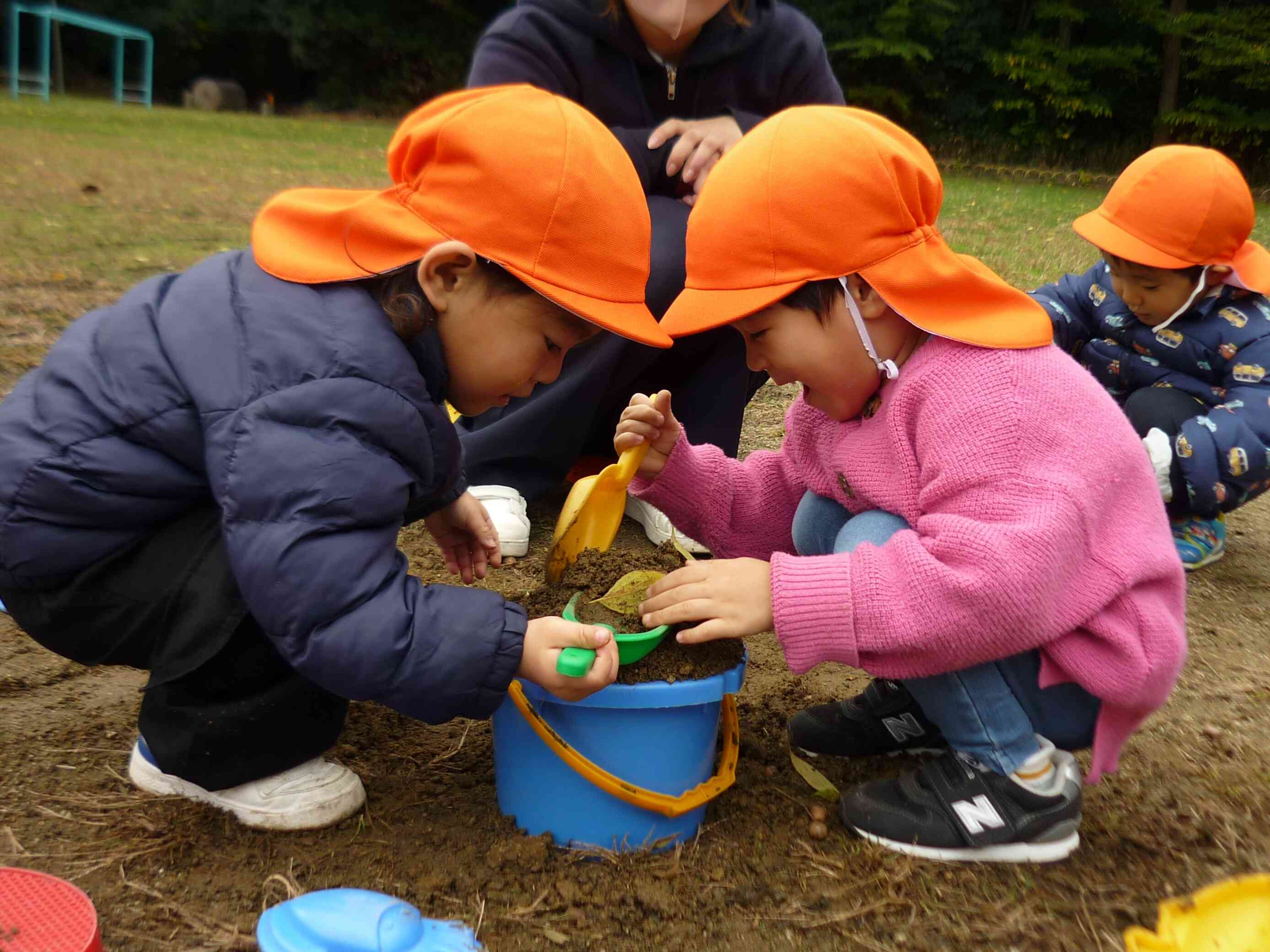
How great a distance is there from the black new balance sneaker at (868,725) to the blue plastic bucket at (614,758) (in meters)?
0.28

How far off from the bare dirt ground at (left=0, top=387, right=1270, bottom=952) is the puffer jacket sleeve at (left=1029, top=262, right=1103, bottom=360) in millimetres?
1608

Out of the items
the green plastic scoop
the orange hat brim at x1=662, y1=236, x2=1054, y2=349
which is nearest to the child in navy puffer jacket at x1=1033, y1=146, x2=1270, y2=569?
the orange hat brim at x1=662, y1=236, x2=1054, y2=349

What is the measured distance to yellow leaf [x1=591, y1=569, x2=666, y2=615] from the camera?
174cm

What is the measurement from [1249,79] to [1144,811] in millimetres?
17217

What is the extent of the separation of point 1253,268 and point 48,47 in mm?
26684

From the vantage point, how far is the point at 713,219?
5.66 ft

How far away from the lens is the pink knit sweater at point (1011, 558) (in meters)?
1.53

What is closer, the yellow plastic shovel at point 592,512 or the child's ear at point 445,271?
the child's ear at point 445,271

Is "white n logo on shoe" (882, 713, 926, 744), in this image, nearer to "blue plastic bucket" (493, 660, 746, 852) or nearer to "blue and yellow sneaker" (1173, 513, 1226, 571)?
"blue plastic bucket" (493, 660, 746, 852)

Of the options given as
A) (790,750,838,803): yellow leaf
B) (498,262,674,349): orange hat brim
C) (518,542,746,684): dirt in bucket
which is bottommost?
(790,750,838,803): yellow leaf

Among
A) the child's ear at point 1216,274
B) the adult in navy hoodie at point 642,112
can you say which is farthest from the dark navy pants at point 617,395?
the child's ear at point 1216,274

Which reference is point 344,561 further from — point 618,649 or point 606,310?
point 606,310

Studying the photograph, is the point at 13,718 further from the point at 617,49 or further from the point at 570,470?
the point at 617,49

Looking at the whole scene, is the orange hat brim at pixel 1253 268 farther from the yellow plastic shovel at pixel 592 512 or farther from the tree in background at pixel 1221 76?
the tree in background at pixel 1221 76
